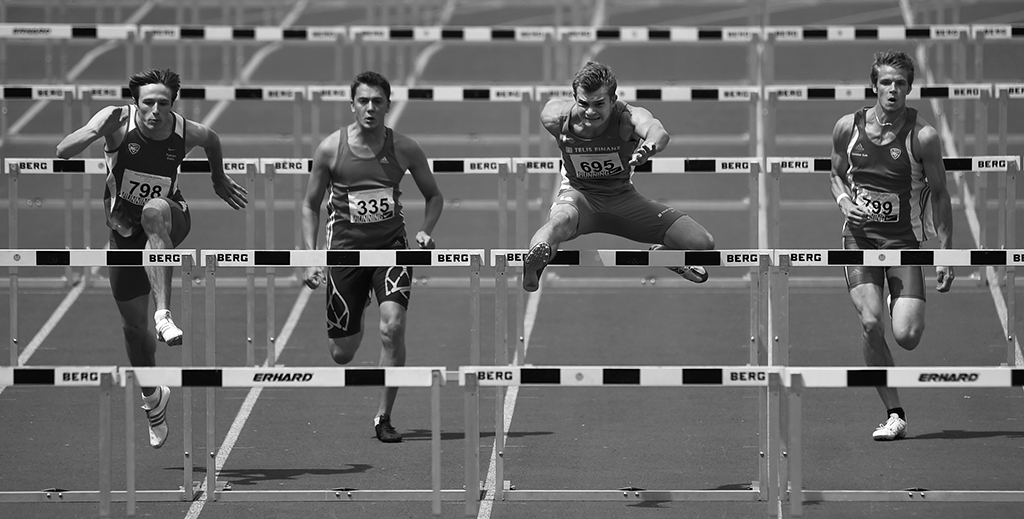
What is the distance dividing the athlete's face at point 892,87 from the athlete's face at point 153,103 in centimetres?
395

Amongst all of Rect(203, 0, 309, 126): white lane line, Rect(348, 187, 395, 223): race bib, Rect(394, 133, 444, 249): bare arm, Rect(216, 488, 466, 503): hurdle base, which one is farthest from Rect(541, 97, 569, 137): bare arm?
Rect(203, 0, 309, 126): white lane line

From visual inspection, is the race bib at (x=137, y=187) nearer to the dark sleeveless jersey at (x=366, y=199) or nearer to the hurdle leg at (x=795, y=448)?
the dark sleeveless jersey at (x=366, y=199)

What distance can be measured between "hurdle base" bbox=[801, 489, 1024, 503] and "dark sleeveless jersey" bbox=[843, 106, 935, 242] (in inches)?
66.0

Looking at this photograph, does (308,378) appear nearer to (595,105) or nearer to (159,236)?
(159,236)

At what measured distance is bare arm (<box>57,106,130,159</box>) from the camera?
8070 mm

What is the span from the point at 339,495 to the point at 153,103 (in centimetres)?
250

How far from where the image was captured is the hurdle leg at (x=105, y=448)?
6004 millimetres

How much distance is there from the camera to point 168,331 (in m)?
7.84

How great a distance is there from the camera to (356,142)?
8484 mm

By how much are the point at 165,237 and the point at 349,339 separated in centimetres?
116

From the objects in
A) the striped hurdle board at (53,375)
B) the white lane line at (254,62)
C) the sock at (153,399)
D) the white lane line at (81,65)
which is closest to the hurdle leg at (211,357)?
the sock at (153,399)

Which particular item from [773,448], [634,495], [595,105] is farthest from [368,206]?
[773,448]

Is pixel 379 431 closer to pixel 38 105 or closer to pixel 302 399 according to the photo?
pixel 302 399

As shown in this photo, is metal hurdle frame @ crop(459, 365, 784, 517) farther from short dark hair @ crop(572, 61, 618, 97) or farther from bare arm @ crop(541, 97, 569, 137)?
bare arm @ crop(541, 97, 569, 137)
